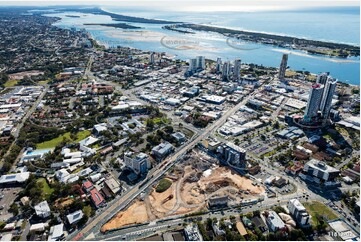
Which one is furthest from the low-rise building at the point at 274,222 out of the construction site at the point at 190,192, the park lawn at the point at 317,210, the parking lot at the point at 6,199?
the parking lot at the point at 6,199

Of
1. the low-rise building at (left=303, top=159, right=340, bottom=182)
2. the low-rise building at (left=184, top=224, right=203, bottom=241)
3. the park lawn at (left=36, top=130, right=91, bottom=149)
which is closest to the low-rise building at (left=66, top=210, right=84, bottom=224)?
the low-rise building at (left=184, top=224, right=203, bottom=241)

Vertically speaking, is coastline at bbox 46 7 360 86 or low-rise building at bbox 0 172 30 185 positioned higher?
coastline at bbox 46 7 360 86

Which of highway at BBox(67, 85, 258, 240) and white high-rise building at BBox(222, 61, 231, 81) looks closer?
highway at BBox(67, 85, 258, 240)

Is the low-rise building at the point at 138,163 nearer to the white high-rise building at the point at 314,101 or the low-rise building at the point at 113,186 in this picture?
the low-rise building at the point at 113,186

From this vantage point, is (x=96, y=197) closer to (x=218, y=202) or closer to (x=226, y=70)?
(x=218, y=202)

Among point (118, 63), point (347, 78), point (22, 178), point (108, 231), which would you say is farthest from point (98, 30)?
point (108, 231)

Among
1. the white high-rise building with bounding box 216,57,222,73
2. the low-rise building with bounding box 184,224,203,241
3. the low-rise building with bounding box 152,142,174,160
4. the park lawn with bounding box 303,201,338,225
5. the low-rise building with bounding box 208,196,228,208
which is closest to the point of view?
the low-rise building with bounding box 184,224,203,241

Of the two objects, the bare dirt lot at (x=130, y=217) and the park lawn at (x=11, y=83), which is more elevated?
the park lawn at (x=11, y=83)

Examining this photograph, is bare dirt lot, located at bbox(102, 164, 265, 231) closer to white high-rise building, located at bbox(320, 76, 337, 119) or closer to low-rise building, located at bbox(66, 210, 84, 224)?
low-rise building, located at bbox(66, 210, 84, 224)
